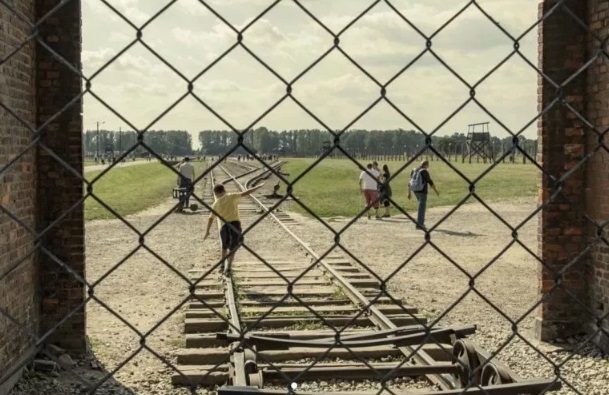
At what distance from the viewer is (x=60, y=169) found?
7238 mm

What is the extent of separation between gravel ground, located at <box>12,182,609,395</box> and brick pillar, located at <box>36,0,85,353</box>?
22.8 inches

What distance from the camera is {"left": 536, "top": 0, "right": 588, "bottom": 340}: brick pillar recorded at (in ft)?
26.2

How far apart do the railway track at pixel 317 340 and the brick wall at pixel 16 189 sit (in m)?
1.51

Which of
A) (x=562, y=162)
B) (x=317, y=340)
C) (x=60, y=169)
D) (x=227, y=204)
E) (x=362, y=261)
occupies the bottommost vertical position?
(x=362, y=261)

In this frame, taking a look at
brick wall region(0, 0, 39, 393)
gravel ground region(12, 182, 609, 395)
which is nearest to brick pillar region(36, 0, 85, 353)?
brick wall region(0, 0, 39, 393)

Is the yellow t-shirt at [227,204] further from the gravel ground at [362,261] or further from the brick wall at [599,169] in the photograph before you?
the brick wall at [599,169]

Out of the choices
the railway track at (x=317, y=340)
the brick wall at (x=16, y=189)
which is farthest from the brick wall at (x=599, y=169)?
the brick wall at (x=16, y=189)

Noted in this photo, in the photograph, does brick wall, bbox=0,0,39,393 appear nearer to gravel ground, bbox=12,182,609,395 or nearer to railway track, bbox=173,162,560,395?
gravel ground, bbox=12,182,609,395

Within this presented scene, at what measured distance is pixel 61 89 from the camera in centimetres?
703

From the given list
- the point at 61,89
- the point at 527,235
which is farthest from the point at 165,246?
the point at 61,89

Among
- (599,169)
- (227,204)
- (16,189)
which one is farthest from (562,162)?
(16,189)

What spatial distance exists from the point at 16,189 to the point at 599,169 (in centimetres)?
576

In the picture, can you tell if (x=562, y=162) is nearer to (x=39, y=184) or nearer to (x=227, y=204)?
(x=227, y=204)

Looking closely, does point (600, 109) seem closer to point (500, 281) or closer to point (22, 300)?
point (500, 281)
